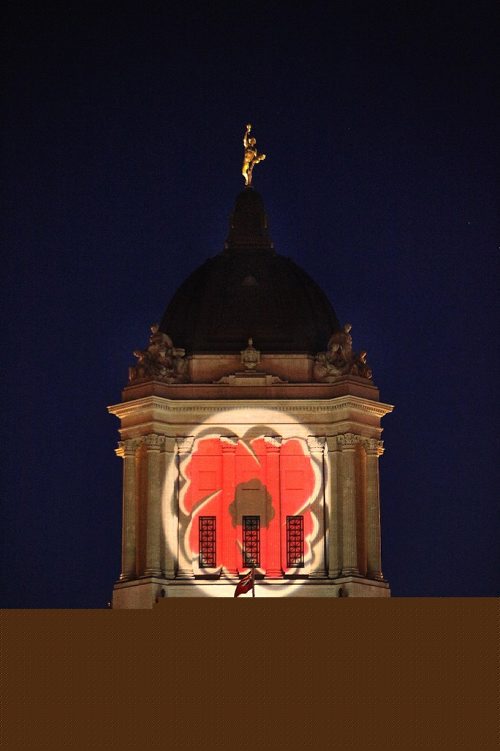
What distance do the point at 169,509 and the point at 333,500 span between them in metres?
6.53

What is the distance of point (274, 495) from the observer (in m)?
118

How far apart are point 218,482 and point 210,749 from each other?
32682mm

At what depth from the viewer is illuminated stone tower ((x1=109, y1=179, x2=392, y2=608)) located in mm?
116688

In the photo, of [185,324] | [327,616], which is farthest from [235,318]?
[327,616]

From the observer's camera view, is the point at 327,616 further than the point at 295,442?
No

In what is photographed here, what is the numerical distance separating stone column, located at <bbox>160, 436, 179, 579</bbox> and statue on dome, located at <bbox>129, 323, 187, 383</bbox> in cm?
257

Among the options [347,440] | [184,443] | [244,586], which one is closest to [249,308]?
[184,443]

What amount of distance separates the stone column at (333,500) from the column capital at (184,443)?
546cm

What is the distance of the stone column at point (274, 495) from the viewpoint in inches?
4614

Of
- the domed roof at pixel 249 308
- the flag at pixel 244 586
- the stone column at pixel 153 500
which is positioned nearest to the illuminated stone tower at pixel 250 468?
the stone column at pixel 153 500

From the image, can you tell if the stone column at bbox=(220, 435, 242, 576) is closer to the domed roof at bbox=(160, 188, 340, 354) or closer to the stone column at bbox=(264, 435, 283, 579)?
the stone column at bbox=(264, 435, 283, 579)

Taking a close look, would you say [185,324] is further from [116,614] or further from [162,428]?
[116,614]

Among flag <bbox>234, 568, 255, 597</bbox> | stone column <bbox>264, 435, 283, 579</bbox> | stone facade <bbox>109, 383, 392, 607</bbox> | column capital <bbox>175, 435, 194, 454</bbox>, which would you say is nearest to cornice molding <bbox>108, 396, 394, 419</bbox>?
stone facade <bbox>109, 383, 392, 607</bbox>

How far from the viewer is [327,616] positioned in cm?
9088
